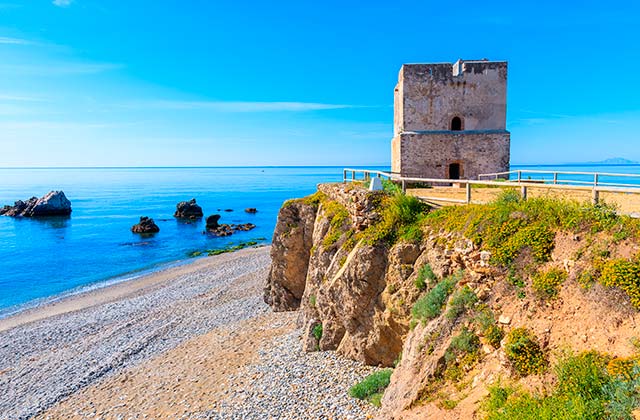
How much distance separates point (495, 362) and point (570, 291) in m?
1.94

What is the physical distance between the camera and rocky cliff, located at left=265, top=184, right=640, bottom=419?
6.68 metres

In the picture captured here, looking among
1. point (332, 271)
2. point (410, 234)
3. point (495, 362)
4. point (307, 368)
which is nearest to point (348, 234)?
point (332, 271)

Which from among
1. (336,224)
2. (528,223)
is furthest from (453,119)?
(528,223)

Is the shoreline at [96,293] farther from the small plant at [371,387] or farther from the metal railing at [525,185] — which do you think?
the small plant at [371,387]

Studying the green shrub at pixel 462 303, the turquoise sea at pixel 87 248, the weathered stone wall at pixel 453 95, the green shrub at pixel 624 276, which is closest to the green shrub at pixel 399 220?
the green shrub at pixel 462 303

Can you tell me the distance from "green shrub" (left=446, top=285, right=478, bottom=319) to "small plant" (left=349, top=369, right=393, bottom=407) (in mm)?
3563

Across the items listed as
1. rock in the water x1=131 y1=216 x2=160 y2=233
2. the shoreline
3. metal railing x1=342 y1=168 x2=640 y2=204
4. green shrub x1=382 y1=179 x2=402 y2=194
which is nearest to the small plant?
metal railing x1=342 y1=168 x2=640 y2=204

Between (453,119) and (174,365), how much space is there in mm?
17828

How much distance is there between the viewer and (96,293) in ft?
103

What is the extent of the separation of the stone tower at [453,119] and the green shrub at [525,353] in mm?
13948

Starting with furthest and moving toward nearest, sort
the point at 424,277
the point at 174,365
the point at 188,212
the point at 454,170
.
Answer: the point at 188,212
the point at 454,170
the point at 174,365
the point at 424,277

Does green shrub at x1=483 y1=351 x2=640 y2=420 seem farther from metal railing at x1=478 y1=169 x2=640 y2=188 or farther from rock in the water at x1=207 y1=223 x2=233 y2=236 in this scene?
rock in the water at x1=207 y1=223 x2=233 y2=236

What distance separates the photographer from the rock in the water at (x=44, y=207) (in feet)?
251

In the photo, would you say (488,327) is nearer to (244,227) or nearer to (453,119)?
(453,119)
